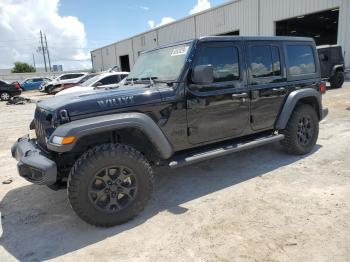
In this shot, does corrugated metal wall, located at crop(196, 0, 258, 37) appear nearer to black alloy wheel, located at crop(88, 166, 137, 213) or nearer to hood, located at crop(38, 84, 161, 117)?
hood, located at crop(38, 84, 161, 117)

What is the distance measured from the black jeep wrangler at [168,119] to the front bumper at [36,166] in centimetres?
1

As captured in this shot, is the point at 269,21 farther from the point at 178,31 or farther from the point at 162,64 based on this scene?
the point at 162,64

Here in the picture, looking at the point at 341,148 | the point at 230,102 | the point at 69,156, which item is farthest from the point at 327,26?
the point at 69,156

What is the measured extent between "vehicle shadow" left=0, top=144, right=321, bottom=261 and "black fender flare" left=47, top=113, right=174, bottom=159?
29.3 inches

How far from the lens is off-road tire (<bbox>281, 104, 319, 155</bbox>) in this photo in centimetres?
507

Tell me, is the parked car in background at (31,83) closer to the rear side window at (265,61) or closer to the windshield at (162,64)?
the windshield at (162,64)

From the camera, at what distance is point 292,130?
5066 millimetres

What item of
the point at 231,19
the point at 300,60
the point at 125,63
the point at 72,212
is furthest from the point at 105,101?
the point at 125,63

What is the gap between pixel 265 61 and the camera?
15.5ft

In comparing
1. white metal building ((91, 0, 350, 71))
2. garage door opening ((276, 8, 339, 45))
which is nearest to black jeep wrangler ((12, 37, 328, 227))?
white metal building ((91, 0, 350, 71))

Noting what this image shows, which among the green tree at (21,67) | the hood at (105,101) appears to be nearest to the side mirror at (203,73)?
the hood at (105,101)

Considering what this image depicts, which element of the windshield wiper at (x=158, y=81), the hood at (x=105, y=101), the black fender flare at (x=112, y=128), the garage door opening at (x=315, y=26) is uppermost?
the garage door opening at (x=315, y=26)

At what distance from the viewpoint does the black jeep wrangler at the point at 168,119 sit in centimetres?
318

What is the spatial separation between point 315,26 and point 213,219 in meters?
27.3
